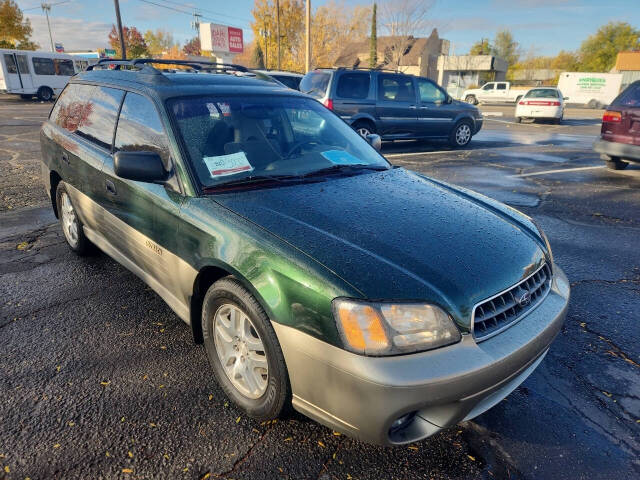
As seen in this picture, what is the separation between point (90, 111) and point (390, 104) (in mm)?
8342

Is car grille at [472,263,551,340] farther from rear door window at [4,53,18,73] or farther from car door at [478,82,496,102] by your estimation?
car door at [478,82,496,102]

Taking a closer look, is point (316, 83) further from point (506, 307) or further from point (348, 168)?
point (506, 307)

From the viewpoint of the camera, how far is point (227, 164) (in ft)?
8.66

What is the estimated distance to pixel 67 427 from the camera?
2191mm

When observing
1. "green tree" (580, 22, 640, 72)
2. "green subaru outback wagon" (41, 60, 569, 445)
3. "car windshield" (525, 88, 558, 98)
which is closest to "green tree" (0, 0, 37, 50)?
"car windshield" (525, 88, 558, 98)

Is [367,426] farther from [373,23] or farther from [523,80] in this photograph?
[523,80]

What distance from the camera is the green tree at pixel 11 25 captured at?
1572 inches

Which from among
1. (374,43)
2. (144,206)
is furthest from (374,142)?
(374,43)

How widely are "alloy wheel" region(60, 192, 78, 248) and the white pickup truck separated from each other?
36.0 meters

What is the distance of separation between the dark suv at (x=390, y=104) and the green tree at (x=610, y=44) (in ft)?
197

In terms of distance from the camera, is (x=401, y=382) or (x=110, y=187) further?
(x=110, y=187)

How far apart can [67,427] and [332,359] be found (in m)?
1.48

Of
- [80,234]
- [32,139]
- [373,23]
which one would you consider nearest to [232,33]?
[373,23]

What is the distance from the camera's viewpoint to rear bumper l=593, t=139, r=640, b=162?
7.62 m
